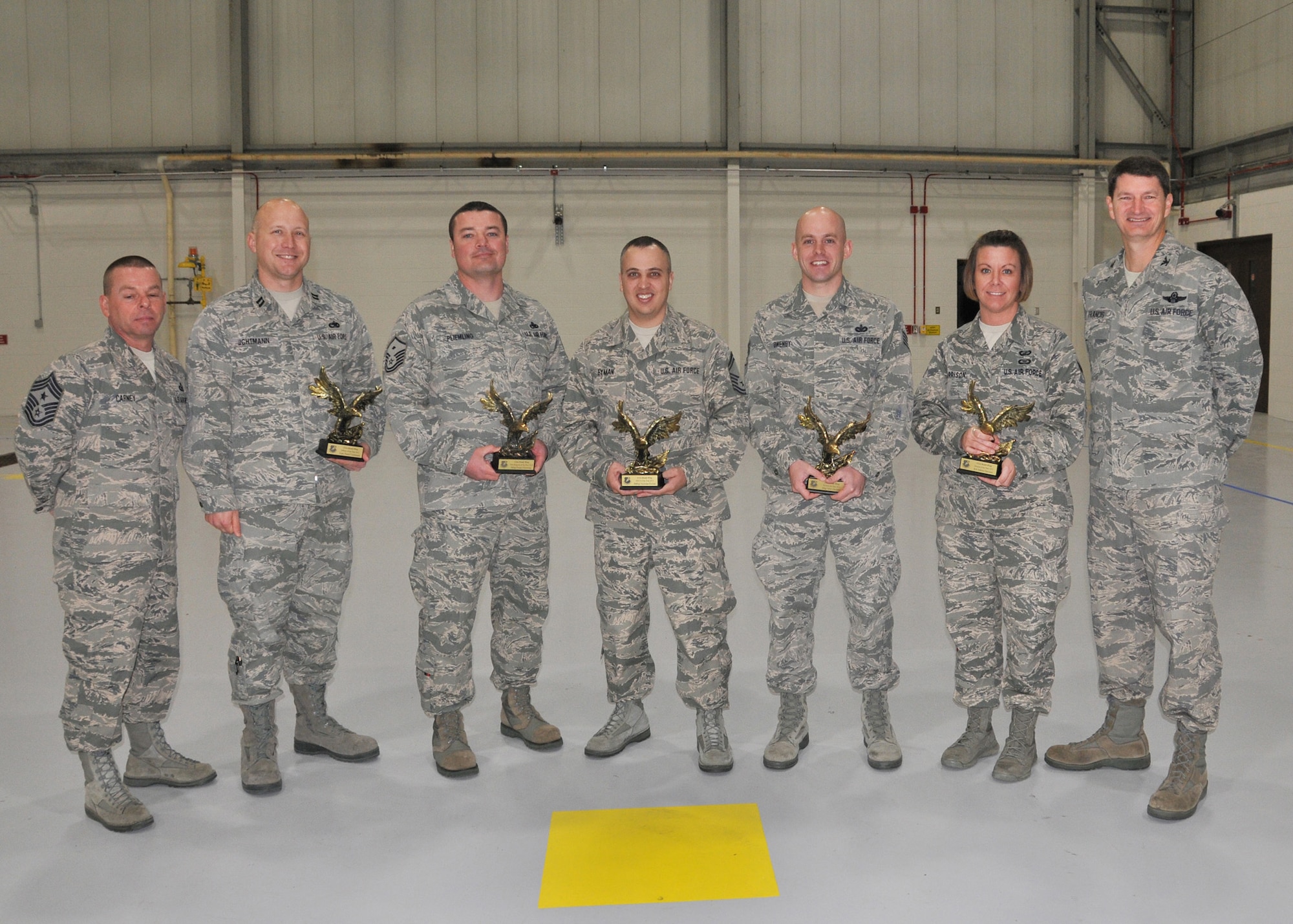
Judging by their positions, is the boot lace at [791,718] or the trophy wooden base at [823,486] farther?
the boot lace at [791,718]

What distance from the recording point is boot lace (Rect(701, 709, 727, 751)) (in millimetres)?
3346

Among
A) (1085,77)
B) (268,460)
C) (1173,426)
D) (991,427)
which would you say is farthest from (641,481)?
(1085,77)

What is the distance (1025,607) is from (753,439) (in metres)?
1.00

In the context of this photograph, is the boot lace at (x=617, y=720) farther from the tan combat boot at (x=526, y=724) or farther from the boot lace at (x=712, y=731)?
the boot lace at (x=712, y=731)

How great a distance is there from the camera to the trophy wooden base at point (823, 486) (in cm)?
314

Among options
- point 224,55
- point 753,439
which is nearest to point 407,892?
point 753,439

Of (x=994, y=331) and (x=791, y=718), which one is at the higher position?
(x=994, y=331)

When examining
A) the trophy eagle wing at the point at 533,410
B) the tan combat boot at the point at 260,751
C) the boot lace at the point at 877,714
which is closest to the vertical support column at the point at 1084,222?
the boot lace at the point at 877,714

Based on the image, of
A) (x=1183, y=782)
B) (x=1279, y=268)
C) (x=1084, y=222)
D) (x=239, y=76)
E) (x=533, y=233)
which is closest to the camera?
(x=1183, y=782)

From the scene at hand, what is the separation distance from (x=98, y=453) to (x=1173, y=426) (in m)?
3.15

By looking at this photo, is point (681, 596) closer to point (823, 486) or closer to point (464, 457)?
point (823, 486)

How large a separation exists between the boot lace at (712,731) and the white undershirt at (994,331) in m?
1.48

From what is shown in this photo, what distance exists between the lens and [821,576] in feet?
11.1

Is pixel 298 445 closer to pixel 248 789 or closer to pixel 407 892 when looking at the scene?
pixel 248 789
